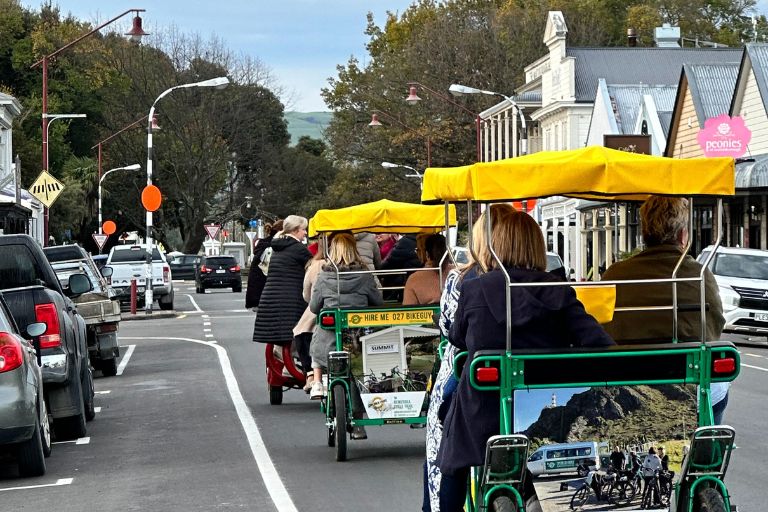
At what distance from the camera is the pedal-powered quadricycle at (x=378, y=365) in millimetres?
11961

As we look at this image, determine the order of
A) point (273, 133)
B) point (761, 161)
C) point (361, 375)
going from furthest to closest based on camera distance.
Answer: point (273, 133) → point (761, 161) → point (361, 375)

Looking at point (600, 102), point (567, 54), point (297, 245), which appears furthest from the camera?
point (567, 54)

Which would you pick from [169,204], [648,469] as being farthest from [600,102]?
[648,469]

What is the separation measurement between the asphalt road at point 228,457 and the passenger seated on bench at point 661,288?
2479mm

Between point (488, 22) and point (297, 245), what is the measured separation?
67.0 meters

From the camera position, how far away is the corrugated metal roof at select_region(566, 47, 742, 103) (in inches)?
2911

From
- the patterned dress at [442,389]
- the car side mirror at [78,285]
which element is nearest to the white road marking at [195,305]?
the car side mirror at [78,285]

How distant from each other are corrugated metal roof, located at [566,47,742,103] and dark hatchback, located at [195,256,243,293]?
2106cm

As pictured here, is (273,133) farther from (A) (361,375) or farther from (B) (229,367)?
(A) (361,375)

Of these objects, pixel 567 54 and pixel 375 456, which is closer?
pixel 375 456

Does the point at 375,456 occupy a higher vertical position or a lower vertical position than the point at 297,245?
lower

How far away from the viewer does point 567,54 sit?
74.1 meters

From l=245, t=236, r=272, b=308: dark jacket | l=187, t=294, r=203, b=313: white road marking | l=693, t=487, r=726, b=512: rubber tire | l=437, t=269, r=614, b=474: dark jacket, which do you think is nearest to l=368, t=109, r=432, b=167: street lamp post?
l=187, t=294, r=203, b=313: white road marking

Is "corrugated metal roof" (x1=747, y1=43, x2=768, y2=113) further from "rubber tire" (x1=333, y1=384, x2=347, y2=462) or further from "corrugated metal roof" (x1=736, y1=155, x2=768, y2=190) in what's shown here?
"rubber tire" (x1=333, y1=384, x2=347, y2=462)
